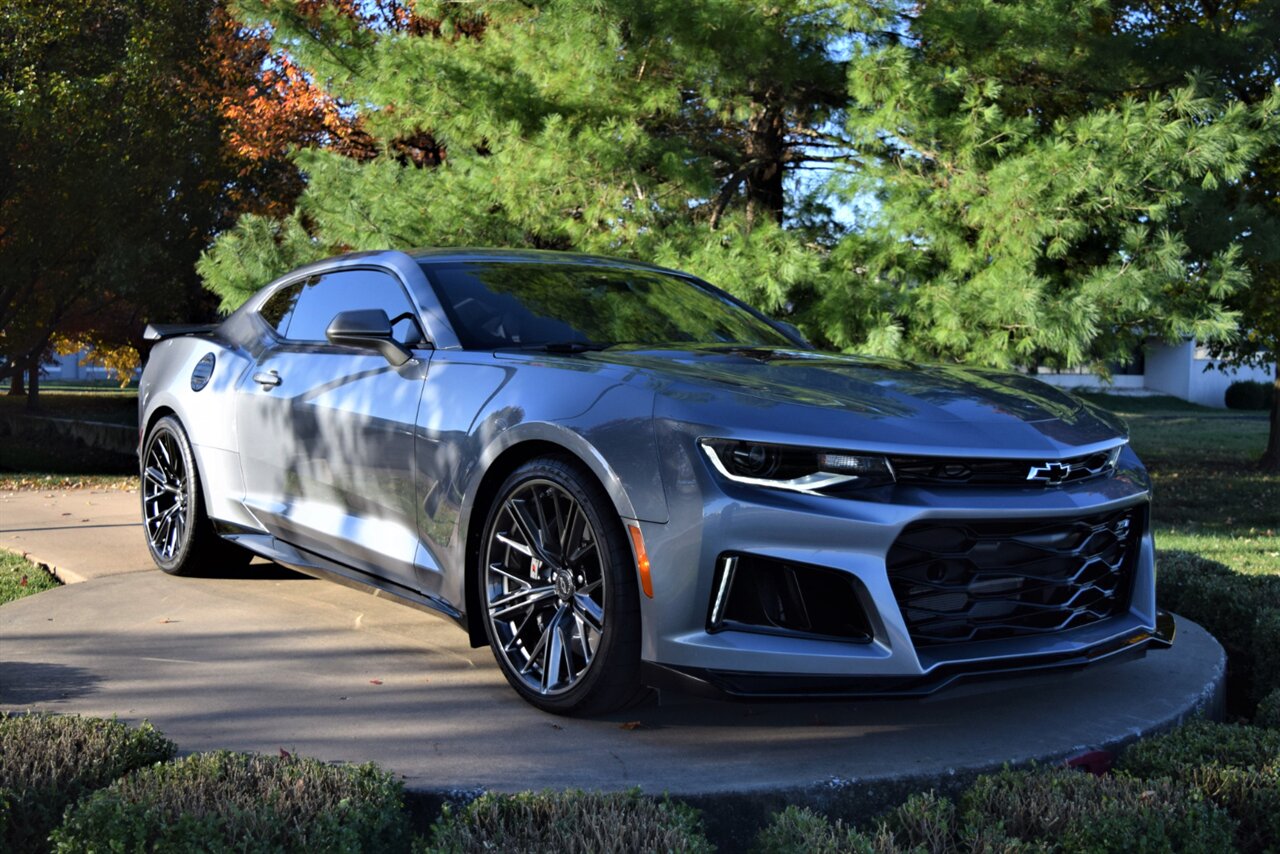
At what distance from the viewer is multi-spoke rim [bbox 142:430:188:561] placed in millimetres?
6148

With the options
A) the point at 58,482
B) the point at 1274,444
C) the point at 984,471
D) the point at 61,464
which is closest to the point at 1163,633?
the point at 984,471

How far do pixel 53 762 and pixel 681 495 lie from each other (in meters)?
1.70

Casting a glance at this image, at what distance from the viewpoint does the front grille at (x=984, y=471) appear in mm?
3518

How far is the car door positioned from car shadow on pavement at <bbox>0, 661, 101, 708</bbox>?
97 centimetres

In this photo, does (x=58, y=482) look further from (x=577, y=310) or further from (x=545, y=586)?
(x=545, y=586)

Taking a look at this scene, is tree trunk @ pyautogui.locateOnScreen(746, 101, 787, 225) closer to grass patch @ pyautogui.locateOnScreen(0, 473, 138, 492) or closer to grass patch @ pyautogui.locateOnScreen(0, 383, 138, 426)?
grass patch @ pyautogui.locateOnScreen(0, 473, 138, 492)

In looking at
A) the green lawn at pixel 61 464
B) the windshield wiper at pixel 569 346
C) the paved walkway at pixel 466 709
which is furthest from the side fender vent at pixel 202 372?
the green lawn at pixel 61 464

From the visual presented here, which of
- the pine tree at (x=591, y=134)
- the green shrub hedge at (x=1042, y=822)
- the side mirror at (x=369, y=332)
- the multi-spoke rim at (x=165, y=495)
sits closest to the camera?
the green shrub hedge at (x=1042, y=822)

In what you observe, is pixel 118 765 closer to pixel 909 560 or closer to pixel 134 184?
pixel 909 560

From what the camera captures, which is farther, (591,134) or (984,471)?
(591,134)

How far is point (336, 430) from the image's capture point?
4.82 meters

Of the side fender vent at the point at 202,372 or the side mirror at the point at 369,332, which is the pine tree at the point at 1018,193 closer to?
the side fender vent at the point at 202,372

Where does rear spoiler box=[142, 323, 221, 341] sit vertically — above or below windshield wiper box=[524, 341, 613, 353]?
below

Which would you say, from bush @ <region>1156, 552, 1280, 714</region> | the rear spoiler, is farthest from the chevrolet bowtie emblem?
the rear spoiler
